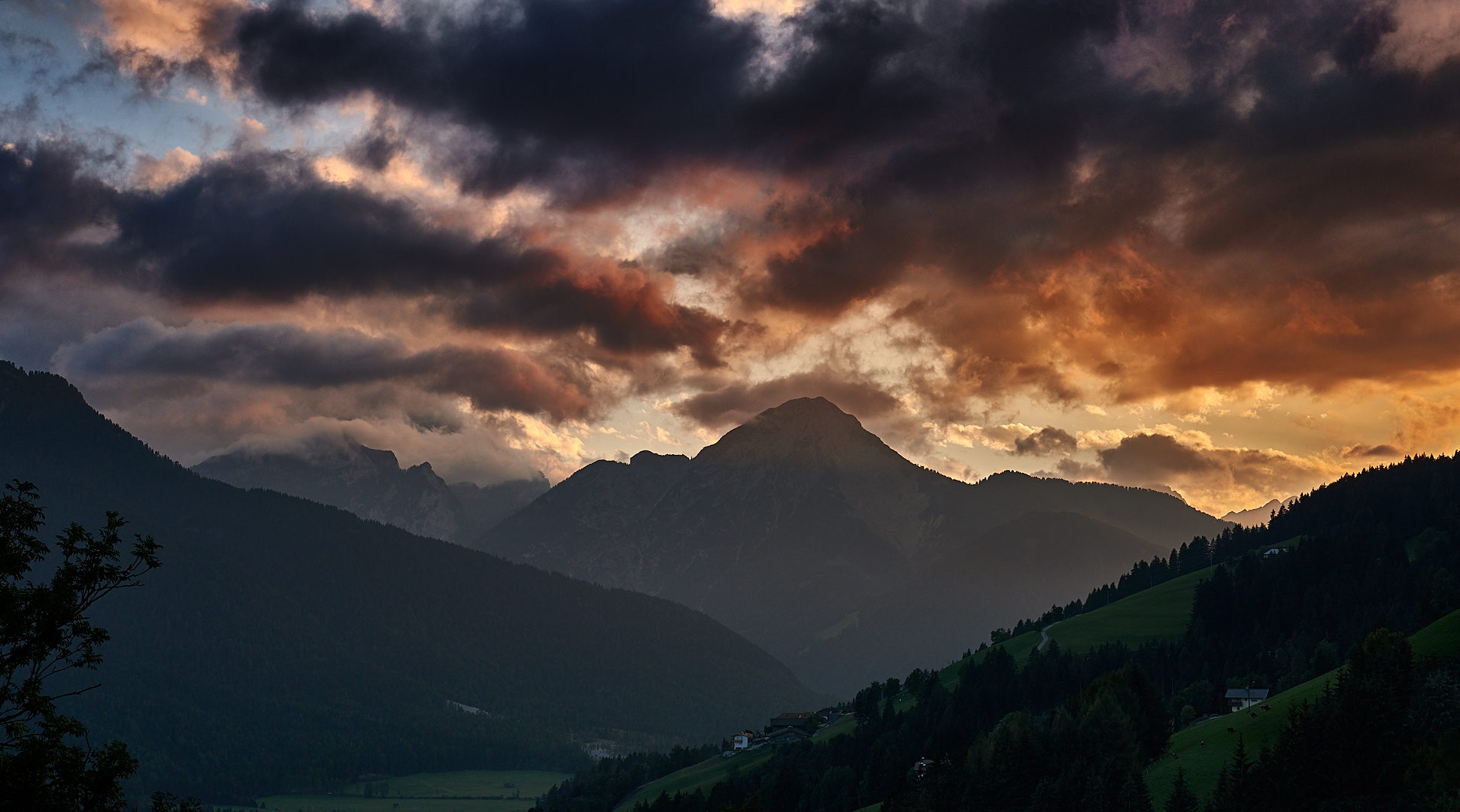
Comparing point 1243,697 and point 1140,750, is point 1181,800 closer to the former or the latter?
point 1140,750

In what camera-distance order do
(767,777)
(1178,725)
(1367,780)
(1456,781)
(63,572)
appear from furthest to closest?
(767,777) < (1178,725) < (1367,780) < (1456,781) < (63,572)

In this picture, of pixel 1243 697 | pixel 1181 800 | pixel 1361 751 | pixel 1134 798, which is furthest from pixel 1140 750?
pixel 1243 697

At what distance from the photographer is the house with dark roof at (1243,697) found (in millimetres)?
166750

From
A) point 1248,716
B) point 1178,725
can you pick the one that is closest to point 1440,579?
point 1178,725

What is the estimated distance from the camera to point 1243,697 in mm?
169875

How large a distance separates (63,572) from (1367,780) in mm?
101207

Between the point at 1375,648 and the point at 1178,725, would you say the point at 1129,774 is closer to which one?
the point at 1375,648

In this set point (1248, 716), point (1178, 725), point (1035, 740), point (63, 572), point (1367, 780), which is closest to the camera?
point (63, 572)

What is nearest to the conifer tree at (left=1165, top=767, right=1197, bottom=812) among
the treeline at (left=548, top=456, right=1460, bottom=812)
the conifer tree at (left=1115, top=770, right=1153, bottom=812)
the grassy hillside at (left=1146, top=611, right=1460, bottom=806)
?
the treeline at (left=548, top=456, right=1460, bottom=812)

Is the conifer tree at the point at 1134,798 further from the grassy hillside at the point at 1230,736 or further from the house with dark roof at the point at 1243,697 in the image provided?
the house with dark roof at the point at 1243,697

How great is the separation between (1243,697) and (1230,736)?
190 ft

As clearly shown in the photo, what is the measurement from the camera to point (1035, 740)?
13050 cm

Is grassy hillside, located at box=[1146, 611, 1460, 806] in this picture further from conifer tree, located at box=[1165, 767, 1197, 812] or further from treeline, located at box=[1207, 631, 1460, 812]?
treeline, located at box=[1207, 631, 1460, 812]

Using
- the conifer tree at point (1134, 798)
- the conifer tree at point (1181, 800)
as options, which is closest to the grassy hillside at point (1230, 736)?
the conifer tree at point (1134, 798)
